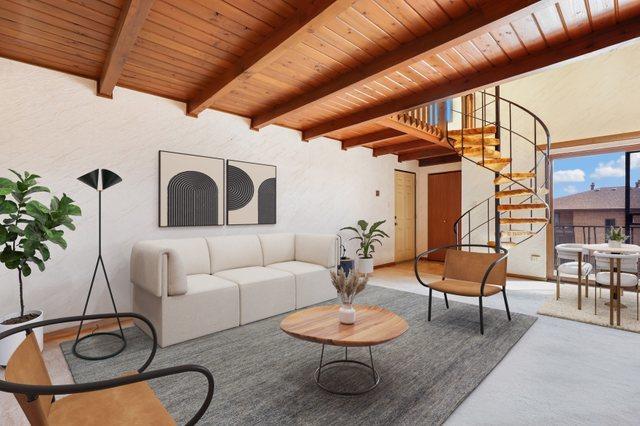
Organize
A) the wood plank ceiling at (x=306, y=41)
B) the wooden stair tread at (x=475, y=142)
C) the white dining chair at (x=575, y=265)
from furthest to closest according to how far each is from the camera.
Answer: the wooden stair tread at (x=475, y=142)
the white dining chair at (x=575, y=265)
the wood plank ceiling at (x=306, y=41)

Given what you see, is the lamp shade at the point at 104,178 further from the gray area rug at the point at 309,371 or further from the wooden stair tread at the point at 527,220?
the wooden stair tread at the point at 527,220

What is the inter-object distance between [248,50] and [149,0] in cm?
94

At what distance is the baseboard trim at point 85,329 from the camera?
10.0ft

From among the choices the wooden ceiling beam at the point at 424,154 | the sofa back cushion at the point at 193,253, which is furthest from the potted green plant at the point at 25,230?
the wooden ceiling beam at the point at 424,154

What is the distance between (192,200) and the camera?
4.01m

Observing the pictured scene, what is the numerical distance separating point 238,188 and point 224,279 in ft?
4.86

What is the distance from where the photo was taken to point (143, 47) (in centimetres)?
278

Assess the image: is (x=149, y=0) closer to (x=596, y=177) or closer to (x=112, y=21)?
(x=112, y=21)

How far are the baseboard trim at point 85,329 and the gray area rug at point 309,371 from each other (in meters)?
0.25

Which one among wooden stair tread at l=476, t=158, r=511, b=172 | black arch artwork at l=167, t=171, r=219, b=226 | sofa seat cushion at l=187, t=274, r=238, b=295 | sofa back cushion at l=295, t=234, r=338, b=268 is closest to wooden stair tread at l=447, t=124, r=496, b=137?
wooden stair tread at l=476, t=158, r=511, b=172

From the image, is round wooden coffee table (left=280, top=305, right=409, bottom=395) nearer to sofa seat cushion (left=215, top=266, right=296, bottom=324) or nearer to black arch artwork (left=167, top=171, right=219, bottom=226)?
sofa seat cushion (left=215, top=266, right=296, bottom=324)

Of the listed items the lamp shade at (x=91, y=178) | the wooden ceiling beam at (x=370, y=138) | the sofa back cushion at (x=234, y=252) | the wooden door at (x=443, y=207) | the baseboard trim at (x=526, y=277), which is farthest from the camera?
the wooden door at (x=443, y=207)

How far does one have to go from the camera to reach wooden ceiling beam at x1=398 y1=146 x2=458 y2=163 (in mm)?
6559

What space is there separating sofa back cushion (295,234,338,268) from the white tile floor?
2245 mm
